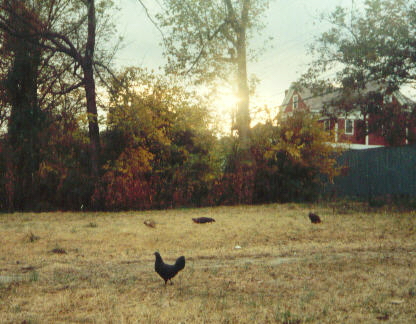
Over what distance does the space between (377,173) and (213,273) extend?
17.1 m

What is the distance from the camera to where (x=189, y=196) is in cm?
1769

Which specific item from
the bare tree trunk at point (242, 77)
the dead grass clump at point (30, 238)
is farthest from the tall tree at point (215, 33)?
the dead grass clump at point (30, 238)

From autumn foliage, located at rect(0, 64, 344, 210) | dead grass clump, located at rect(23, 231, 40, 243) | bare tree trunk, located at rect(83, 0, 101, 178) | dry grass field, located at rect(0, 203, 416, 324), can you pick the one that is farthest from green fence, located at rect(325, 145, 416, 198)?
dead grass clump, located at rect(23, 231, 40, 243)

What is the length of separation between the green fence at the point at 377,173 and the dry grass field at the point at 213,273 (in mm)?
9289

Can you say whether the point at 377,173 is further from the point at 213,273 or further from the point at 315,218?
the point at 213,273

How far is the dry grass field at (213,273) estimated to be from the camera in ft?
13.9

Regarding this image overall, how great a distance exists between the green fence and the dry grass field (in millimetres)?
9289

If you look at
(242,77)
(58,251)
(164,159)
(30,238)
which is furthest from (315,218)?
(242,77)

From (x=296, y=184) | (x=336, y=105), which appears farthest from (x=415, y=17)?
(x=296, y=184)

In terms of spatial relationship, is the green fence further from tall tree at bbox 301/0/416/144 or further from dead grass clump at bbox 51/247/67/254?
dead grass clump at bbox 51/247/67/254

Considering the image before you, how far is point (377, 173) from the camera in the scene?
21.4 metres

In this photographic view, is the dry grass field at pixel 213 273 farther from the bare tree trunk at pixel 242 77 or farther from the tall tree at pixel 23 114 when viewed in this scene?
the bare tree trunk at pixel 242 77

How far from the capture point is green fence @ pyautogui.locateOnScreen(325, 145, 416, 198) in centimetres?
1989

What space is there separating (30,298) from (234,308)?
2138 mm
